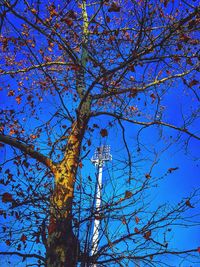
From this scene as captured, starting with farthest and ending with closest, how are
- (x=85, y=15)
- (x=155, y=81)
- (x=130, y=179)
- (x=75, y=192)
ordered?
(x=85, y=15)
(x=155, y=81)
(x=130, y=179)
(x=75, y=192)

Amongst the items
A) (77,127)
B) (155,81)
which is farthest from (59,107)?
(155,81)

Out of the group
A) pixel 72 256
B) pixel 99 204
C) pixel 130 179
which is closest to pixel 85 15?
pixel 130 179

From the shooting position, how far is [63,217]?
4426mm

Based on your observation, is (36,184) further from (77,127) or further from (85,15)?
(85,15)

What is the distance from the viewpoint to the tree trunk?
4.19 meters

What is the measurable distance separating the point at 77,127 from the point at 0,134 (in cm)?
127

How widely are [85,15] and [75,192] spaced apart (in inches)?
193

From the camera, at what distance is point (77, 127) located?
5410 mm

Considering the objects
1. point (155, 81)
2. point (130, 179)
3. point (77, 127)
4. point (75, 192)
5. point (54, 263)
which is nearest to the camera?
point (54, 263)

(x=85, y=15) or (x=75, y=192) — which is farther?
(x=85, y=15)

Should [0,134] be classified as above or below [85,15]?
below

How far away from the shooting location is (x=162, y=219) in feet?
15.3

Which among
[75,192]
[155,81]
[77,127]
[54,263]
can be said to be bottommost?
[54,263]

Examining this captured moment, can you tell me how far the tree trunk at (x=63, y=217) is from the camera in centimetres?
419
